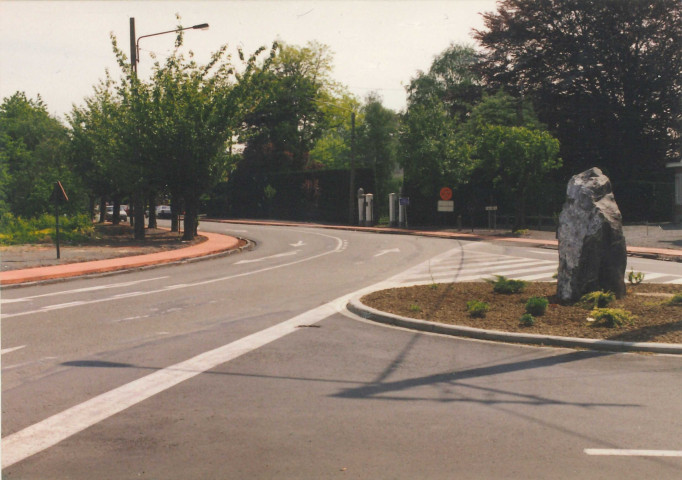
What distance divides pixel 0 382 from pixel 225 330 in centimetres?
333

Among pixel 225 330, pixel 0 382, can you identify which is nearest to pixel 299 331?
pixel 225 330

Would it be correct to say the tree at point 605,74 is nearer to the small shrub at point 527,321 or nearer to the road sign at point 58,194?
the road sign at point 58,194

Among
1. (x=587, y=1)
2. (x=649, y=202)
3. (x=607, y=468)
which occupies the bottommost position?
(x=607, y=468)

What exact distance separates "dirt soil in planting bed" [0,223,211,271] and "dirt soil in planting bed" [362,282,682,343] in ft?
39.4

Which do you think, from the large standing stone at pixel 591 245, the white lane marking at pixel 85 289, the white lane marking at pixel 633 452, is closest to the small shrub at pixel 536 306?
the large standing stone at pixel 591 245

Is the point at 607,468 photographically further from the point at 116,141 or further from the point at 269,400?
the point at 116,141

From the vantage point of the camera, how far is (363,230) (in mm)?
41188

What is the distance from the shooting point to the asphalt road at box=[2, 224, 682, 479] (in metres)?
4.62

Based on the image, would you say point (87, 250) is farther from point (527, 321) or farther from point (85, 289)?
point (527, 321)

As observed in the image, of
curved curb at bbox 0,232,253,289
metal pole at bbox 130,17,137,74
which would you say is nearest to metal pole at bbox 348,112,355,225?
curved curb at bbox 0,232,253,289

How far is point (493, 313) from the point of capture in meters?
10.4

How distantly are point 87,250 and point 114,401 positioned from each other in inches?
778

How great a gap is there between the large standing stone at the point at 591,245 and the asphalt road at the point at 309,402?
327cm

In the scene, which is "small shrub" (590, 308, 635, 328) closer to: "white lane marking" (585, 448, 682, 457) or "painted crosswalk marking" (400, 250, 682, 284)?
"painted crosswalk marking" (400, 250, 682, 284)
